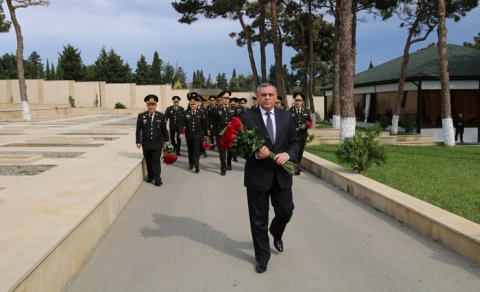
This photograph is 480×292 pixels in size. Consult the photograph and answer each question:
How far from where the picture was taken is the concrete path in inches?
175

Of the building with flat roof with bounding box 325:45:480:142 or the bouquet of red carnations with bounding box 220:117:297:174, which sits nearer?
the bouquet of red carnations with bounding box 220:117:297:174

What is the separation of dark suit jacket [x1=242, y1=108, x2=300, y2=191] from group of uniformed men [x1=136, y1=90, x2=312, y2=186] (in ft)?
5.48

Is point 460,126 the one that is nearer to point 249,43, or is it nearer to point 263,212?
point 249,43

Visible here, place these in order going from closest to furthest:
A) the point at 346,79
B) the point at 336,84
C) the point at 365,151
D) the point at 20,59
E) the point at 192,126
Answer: the point at 365,151 → the point at 192,126 → the point at 346,79 → the point at 336,84 → the point at 20,59

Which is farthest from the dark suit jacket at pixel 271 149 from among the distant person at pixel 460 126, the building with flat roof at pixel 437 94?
the distant person at pixel 460 126

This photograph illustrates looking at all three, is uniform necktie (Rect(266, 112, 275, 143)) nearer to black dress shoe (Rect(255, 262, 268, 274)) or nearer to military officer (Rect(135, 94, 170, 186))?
black dress shoe (Rect(255, 262, 268, 274))

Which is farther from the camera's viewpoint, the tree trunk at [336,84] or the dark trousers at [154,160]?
the tree trunk at [336,84]

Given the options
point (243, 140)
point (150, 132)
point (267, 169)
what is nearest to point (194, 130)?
point (150, 132)

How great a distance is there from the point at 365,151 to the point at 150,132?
177 inches

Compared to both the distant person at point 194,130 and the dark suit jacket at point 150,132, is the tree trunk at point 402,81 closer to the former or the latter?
the distant person at point 194,130

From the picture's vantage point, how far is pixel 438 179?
955 centimetres

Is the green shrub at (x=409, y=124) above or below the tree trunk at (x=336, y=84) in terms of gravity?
below

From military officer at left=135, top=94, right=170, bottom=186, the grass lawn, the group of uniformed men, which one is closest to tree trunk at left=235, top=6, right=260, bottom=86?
the group of uniformed men

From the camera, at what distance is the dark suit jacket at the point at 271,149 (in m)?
4.89
